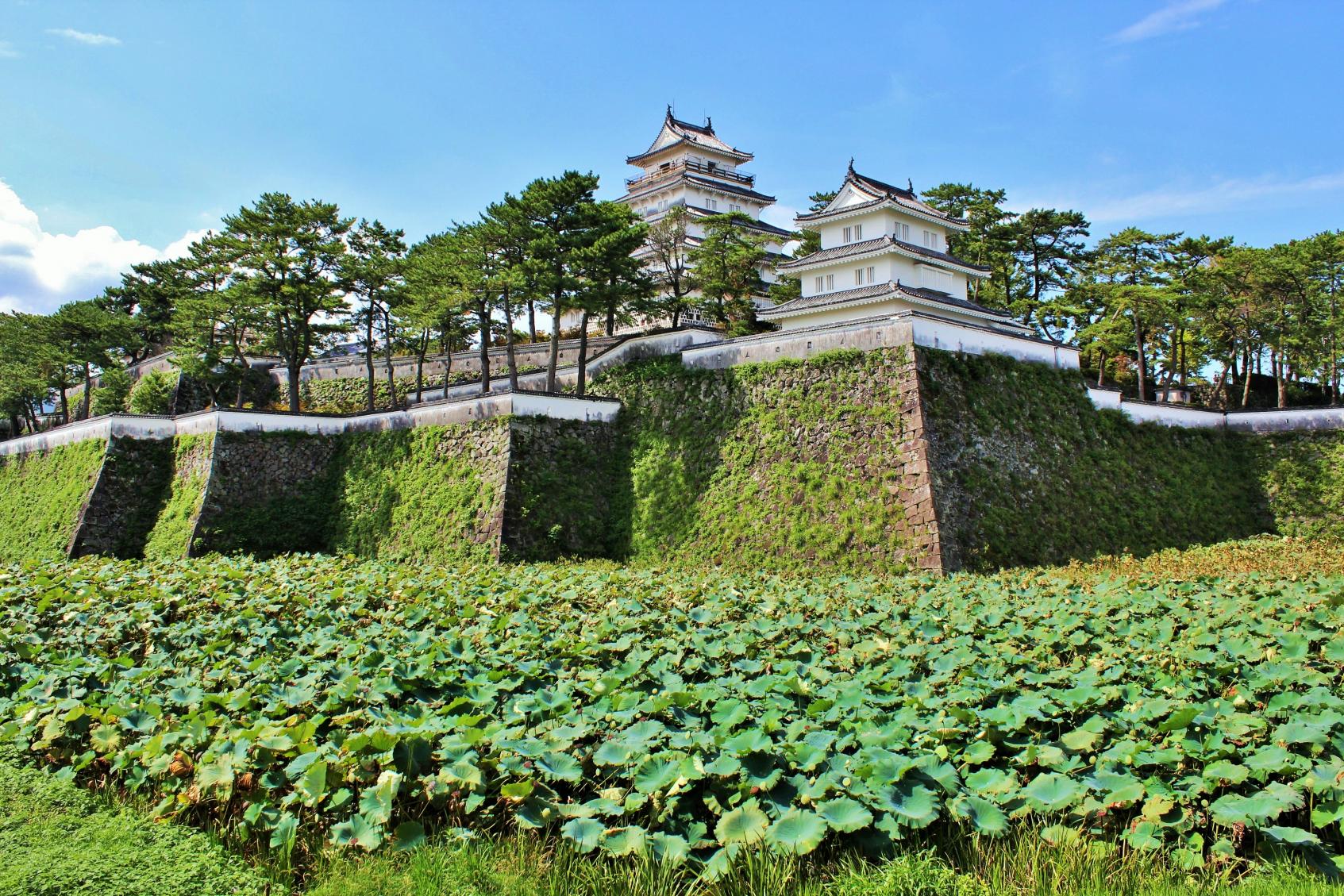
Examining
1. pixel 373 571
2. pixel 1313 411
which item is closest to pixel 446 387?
pixel 373 571

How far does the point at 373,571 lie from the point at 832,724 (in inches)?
411

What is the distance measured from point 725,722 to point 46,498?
86.9ft

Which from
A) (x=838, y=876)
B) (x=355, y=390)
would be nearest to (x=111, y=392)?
(x=355, y=390)

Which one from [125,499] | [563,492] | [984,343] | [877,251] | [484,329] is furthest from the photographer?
[484,329]

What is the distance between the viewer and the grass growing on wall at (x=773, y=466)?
54.7ft

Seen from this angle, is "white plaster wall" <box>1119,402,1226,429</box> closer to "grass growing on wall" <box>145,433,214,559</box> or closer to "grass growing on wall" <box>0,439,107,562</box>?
"grass growing on wall" <box>145,433,214,559</box>

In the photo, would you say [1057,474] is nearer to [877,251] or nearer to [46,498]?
[877,251]

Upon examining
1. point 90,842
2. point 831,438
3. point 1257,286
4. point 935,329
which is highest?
point 1257,286

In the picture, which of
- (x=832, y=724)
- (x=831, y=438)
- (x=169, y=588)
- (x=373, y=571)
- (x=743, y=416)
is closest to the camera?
(x=832, y=724)

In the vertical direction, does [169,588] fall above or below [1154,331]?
below

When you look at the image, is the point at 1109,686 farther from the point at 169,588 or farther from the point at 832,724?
the point at 169,588

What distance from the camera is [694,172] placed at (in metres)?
34.3

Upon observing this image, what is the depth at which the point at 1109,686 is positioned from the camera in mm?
6086

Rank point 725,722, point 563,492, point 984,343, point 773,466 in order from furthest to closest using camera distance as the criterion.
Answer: point 563,492, point 984,343, point 773,466, point 725,722
